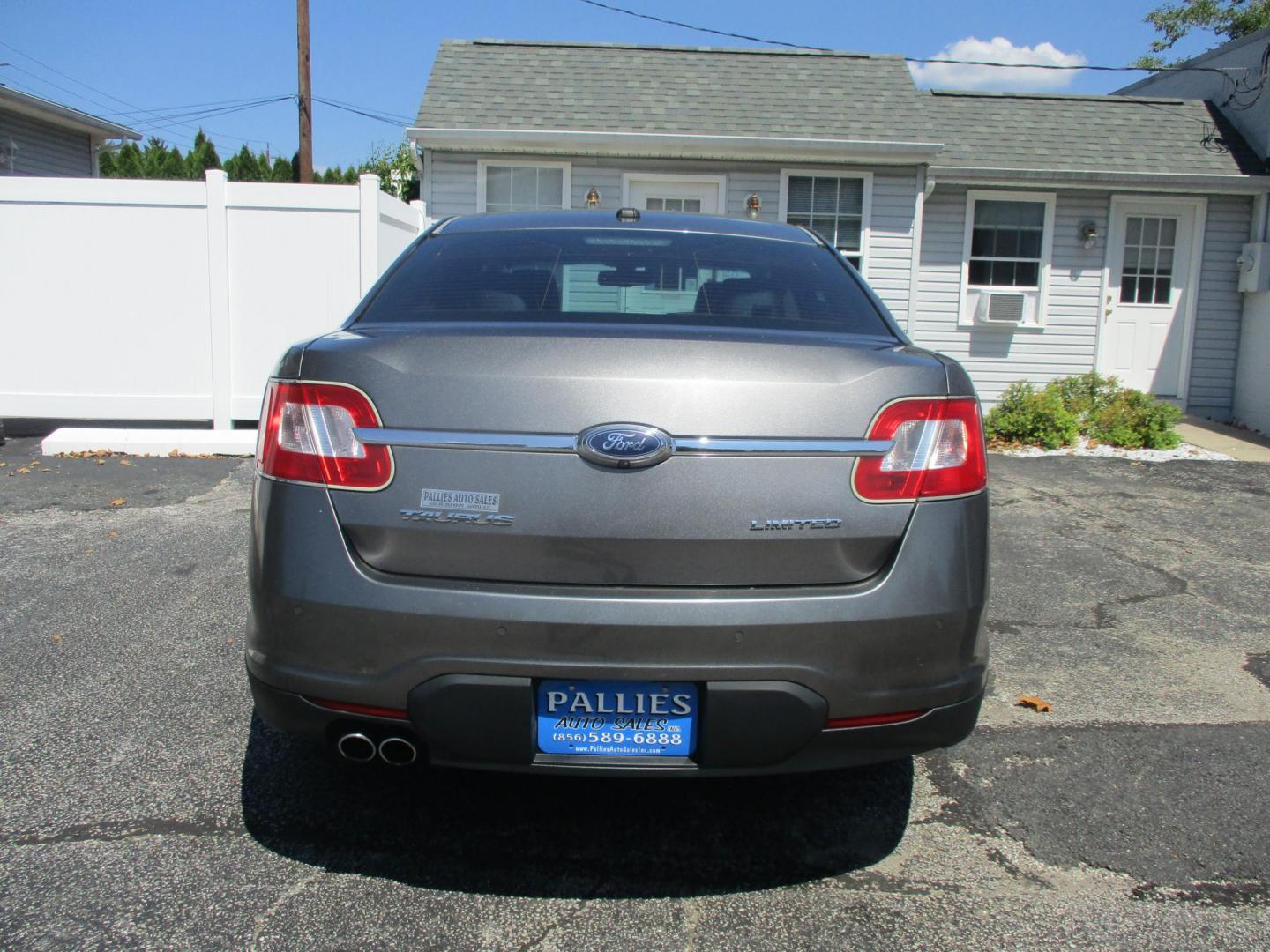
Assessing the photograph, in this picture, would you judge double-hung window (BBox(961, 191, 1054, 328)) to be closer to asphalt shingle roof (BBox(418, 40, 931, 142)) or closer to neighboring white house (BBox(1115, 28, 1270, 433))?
asphalt shingle roof (BBox(418, 40, 931, 142))

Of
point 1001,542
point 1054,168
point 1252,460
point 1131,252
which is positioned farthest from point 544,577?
point 1131,252

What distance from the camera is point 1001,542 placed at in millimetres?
5996

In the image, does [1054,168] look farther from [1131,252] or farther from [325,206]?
[325,206]

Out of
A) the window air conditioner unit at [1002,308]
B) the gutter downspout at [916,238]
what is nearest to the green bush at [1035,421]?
the gutter downspout at [916,238]

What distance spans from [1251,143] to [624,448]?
1314cm

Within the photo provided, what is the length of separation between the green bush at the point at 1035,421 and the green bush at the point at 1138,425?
28 cm

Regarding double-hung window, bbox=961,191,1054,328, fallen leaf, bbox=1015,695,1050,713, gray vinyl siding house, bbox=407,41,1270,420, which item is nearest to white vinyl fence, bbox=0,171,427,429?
gray vinyl siding house, bbox=407,41,1270,420

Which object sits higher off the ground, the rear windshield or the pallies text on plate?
the rear windshield

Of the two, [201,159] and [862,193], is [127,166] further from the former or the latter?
[862,193]

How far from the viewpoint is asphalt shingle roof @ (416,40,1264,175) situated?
10945mm

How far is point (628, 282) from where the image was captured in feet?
9.48

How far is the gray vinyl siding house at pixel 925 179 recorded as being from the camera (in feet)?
35.6

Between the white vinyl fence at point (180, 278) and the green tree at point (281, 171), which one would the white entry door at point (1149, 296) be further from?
the green tree at point (281, 171)

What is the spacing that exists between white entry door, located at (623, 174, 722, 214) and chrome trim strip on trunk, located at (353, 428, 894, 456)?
9.22 m
